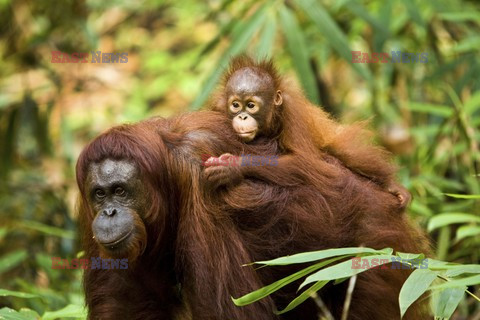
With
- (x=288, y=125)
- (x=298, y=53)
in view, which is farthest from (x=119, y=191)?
(x=298, y=53)

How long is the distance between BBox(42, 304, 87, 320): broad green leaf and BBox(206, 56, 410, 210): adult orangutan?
4.70 feet

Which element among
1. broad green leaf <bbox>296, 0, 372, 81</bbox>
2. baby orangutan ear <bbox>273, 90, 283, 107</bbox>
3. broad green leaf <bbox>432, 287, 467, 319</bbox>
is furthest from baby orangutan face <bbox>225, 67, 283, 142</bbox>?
broad green leaf <bbox>432, 287, 467, 319</bbox>

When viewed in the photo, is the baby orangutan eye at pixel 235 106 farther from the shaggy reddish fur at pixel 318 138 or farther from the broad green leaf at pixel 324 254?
the broad green leaf at pixel 324 254

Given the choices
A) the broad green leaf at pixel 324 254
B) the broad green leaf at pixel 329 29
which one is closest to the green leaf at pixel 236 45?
the broad green leaf at pixel 329 29

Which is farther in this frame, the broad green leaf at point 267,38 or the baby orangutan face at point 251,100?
the broad green leaf at point 267,38

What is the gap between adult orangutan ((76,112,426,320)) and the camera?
3.87m

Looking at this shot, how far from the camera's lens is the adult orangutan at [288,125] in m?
4.37

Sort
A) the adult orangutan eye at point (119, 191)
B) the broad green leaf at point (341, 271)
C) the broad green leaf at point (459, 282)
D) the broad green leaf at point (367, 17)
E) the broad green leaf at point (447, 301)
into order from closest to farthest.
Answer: the broad green leaf at point (459, 282), the broad green leaf at point (341, 271), the broad green leaf at point (447, 301), the adult orangutan eye at point (119, 191), the broad green leaf at point (367, 17)

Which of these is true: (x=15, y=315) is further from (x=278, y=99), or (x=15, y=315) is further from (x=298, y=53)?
(x=298, y=53)

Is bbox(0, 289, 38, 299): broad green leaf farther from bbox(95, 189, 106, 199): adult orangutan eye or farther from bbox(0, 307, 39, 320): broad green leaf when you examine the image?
bbox(95, 189, 106, 199): adult orangutan eye

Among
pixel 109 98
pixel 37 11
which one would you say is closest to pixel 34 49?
pixel 37 11

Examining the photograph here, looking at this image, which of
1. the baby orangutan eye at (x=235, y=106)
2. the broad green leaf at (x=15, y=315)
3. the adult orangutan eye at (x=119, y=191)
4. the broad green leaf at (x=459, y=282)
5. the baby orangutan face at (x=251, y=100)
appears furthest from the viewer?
the baby orangutan eye at (x=235, y=106)

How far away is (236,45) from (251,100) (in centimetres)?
129

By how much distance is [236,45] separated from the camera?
591 cm
